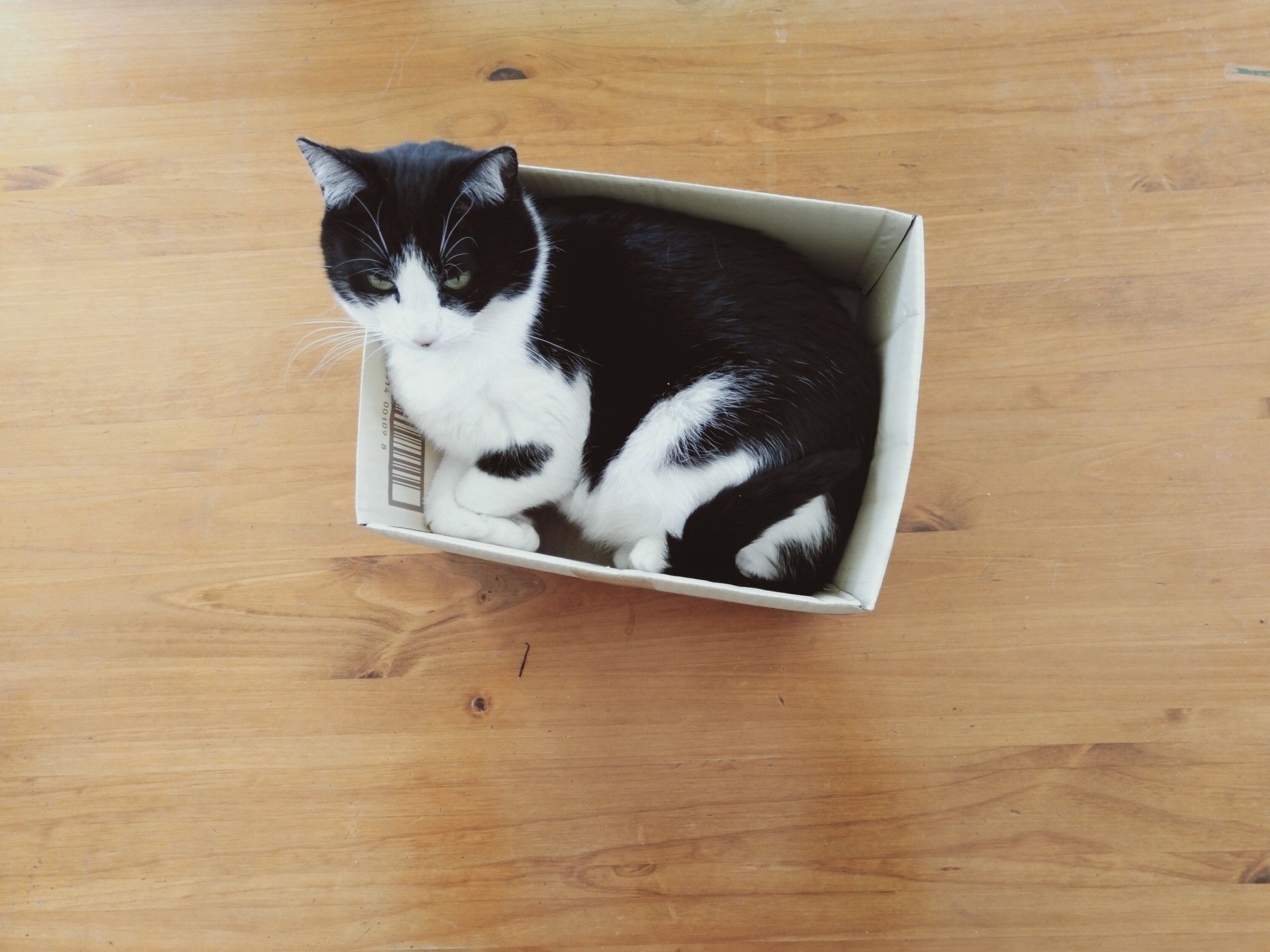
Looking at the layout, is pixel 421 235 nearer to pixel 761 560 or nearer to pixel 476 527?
pixel 476 527

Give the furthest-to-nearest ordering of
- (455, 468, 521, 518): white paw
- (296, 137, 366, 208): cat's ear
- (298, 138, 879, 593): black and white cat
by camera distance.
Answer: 1. (455, 468, 521, 518): white paw
2. (298, 138, 879, 593): black and white cat
3. (296, 137, 366, 208): cat's ear

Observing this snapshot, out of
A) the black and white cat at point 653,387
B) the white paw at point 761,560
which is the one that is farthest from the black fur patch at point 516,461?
the white paw at point 761,560

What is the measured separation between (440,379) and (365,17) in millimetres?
711

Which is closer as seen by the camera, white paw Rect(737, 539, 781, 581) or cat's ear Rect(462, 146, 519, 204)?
cat's ear Rect(462, 146, 519, 204)

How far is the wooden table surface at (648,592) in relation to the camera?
970 millimetres

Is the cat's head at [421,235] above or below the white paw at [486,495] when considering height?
above

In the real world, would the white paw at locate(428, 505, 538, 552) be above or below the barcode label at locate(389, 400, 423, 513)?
below

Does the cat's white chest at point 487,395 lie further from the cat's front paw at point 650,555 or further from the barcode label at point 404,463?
the cat's front paw at point 650,555

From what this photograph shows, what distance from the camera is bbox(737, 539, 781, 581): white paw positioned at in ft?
2.85

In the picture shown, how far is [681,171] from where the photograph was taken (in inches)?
44.3

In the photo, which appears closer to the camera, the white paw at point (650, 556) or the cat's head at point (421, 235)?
the cat's head at point (421, 235)

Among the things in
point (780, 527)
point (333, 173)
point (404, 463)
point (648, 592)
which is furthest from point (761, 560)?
point (333, 173)

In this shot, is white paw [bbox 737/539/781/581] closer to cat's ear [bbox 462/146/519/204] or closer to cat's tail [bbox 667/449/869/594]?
cat's tail [bbox 667/449/869/594]

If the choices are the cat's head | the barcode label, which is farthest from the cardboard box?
the cat's head
